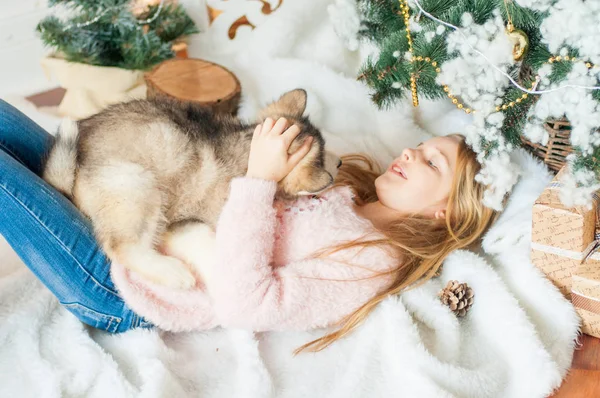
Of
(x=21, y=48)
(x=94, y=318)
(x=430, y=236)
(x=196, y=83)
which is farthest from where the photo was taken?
(x=21, y=48)

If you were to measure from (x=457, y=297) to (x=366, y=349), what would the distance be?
0.31 m

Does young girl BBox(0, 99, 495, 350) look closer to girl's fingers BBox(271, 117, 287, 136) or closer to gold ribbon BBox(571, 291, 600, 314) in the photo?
girl's fingers BBox(271, 117, 287, 136)

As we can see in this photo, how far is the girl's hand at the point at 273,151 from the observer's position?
156cm

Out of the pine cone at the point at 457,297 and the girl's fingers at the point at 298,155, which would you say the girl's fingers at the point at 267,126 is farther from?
the pine cone at the point at 457,297

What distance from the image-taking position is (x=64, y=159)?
1.61 meters

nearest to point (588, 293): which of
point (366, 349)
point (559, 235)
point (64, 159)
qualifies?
point (559, 235)

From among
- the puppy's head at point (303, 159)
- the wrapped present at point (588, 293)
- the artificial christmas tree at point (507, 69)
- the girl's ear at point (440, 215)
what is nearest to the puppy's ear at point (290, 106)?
the puppy's head at point (303, 159)

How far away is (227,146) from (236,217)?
26 centimetres

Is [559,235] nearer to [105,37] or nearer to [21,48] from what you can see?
[105,37]

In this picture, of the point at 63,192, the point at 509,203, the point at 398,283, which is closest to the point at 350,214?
the point at 398,283

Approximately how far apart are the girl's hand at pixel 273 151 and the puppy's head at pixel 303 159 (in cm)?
2

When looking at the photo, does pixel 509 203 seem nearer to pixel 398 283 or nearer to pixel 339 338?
pixel 398 283

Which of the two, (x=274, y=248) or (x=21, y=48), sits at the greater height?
(x=274, y=248)

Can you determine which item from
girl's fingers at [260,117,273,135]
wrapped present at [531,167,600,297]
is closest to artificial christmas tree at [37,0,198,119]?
girl's fingers at [260,117,273,135]
